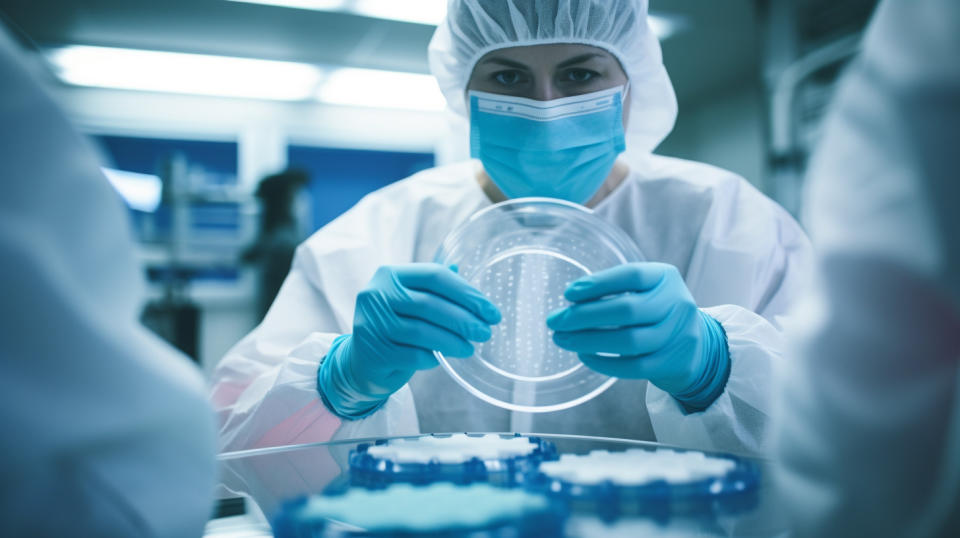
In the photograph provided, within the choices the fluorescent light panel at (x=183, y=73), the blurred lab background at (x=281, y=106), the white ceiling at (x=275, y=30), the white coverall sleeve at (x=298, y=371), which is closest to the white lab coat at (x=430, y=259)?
the white coverall sleeve at (x=298, y=371)

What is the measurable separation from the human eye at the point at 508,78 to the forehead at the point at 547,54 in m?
0.04

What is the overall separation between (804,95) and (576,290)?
2.85 meters

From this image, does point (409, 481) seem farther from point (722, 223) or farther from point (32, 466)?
point (722, 223)

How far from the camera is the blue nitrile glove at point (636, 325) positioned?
0.77m

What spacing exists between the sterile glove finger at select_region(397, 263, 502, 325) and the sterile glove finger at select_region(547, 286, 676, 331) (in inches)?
3.8

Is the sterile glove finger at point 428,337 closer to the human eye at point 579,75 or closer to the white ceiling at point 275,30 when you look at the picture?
the human eye at point 579,75

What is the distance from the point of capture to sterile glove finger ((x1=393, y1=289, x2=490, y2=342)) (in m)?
0.79

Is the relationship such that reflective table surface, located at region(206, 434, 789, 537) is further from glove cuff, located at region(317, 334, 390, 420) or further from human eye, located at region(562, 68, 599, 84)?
human eye, located at region(562, 68, 599, 84)

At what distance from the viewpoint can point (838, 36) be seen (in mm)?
2951

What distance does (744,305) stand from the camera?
1.06 metres

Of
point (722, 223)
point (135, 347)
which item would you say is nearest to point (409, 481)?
point (135, 347)

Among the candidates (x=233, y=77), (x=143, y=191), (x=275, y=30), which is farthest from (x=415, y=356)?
(x=233, y=77)

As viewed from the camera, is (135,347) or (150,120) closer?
(135,347)

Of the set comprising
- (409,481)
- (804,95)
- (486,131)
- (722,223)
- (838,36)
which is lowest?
(409,481)
